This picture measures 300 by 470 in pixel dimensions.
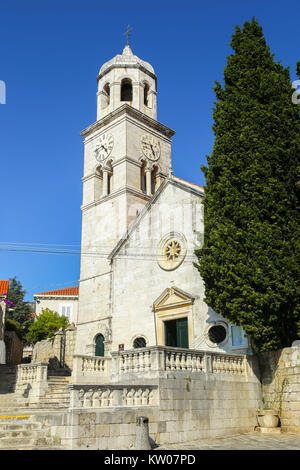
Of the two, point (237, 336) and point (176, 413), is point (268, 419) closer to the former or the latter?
point (237, 336)

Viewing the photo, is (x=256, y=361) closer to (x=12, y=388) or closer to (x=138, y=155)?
(x=12, y=388)

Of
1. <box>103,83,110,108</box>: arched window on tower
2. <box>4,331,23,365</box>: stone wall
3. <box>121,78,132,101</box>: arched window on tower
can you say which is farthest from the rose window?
<box>121,78,132,101</box>: arched window on tower

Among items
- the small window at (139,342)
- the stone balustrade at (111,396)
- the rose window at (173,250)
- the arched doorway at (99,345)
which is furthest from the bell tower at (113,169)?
the stone balustrade at (111,396)

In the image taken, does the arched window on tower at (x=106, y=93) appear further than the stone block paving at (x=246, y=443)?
Yes

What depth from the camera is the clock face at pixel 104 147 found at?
1105 inches

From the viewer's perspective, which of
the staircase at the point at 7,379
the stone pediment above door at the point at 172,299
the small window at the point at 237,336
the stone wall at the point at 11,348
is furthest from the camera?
the stone wall at the point at 11,348

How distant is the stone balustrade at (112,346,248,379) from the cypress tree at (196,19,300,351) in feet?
4.72

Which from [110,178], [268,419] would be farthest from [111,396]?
[110,178]

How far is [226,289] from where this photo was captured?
49.8 ft

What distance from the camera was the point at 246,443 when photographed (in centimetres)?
1191

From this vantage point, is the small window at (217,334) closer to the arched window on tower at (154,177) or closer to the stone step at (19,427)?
the stone step at (19,427)

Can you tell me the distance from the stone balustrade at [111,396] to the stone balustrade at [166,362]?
67 centimetres

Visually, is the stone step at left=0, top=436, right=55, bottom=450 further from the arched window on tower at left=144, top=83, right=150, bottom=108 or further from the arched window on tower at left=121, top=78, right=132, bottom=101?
the arched window on tower at left=121, top=78, right=132, bottom=101
